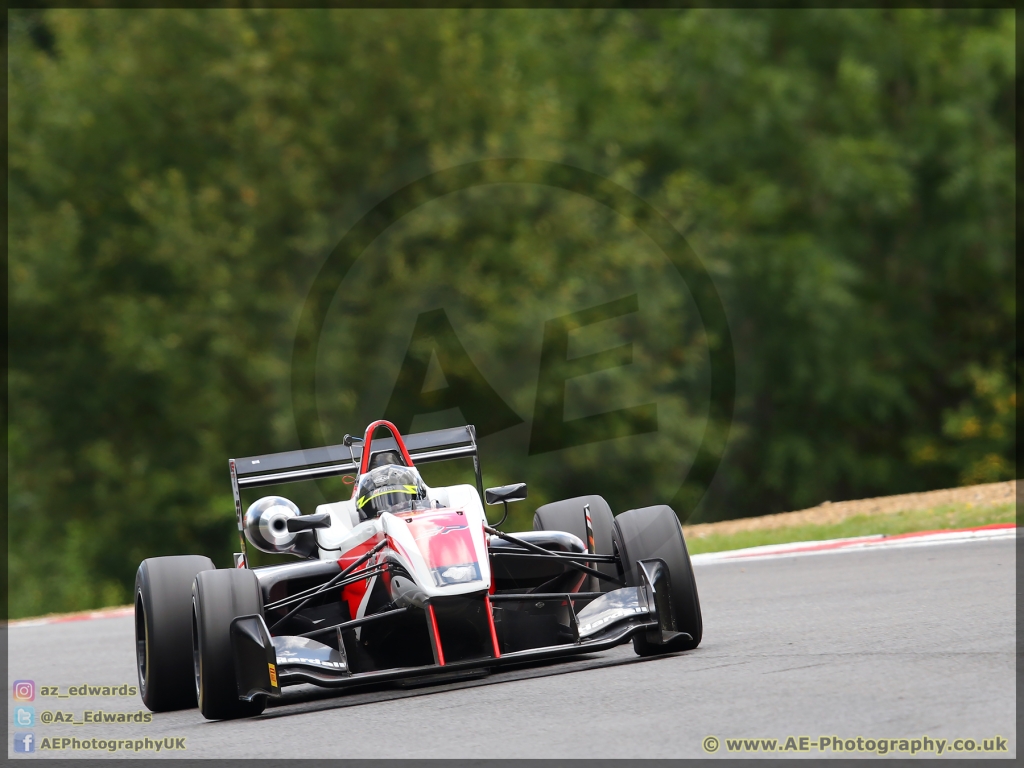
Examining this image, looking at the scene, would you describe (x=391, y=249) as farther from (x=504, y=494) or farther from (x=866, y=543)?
(x=504, y=494)

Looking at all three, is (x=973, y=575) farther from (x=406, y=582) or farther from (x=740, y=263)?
(x=740, y=263)

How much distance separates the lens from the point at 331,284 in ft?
85.1

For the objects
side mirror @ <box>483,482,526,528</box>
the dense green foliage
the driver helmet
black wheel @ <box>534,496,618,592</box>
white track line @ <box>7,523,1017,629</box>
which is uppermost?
the dense green foliage

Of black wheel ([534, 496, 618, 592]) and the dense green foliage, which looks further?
the dense green foliage

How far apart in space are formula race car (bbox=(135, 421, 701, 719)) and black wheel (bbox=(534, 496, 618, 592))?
6.4 inches

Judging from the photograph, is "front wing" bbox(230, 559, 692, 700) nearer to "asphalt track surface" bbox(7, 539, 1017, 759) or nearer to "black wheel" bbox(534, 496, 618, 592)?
"asphalt track surface" bbox(7, 539, 1017, 759)

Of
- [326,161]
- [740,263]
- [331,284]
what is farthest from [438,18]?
[740,263]

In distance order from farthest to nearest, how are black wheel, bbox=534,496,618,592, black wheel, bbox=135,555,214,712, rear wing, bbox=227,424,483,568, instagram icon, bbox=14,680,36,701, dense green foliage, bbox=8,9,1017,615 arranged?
1. dense green foliage, bbox=8,9,1017,615
2. instagram icon, bbox=14,680,36,701
3. black wheel, bbox=534,496,618,592
4. rear wing, bbox=227,424,483,568
5. black wheel, bbox=135,555,214,712

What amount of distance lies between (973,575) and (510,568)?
11.0 feet

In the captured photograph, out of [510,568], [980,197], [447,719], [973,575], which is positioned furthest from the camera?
[980,197]

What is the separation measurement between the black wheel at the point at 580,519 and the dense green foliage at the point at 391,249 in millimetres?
15673

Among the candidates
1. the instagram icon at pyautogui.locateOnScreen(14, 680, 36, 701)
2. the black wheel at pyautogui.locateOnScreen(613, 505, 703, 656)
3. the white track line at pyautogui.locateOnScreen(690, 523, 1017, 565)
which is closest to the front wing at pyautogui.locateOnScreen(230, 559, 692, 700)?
the black wheel at pyautogui.locateOnScreen(613, 505, 703, 656)

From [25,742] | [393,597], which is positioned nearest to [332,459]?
[393,597]

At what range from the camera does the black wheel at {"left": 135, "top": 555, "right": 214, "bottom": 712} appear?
733 cm
